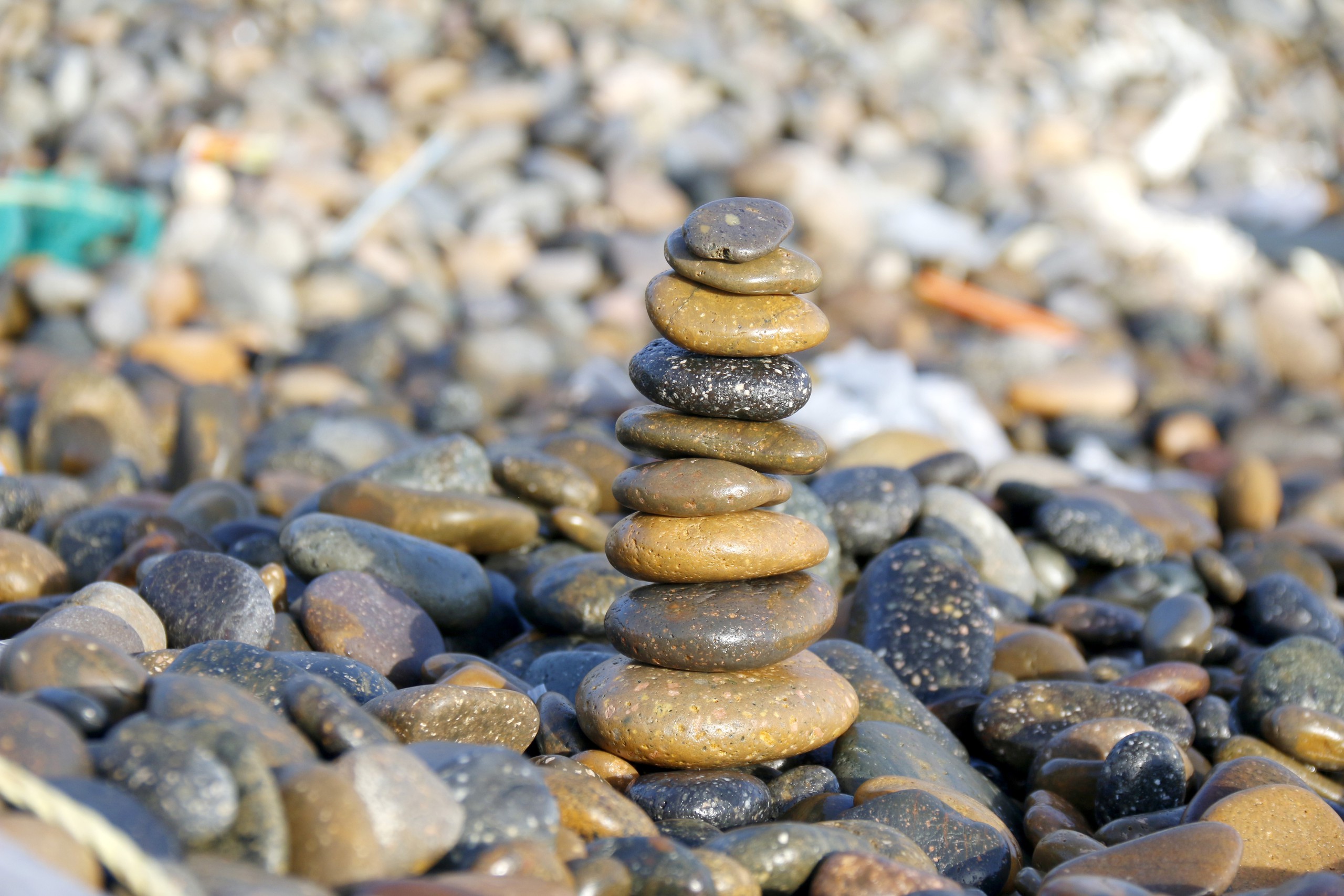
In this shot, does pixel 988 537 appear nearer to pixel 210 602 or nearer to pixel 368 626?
pixel 368 626

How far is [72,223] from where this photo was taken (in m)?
10.6

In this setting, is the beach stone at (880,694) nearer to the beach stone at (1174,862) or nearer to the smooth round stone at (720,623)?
the smooth round stone at (720,623)

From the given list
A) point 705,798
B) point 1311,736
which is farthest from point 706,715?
point 1311,736

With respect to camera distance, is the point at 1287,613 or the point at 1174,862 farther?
the point at 1287,613

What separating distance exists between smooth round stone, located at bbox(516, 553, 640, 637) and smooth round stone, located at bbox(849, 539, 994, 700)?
952mm

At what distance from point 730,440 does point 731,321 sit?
0.35 metres

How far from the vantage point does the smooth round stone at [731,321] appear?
3.26 meters

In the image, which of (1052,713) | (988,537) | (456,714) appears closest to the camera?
(456,714)

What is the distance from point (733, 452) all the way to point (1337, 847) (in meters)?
1.96

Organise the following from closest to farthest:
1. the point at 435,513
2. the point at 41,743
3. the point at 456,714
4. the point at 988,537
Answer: the point at 41,743
the point at 456,714
the point at 435,513
the point at 988,537

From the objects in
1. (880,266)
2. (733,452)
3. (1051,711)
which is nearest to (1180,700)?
(1051,711)

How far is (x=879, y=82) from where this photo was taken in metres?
15.6

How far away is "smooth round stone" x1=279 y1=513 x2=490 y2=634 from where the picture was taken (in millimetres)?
→ 4230

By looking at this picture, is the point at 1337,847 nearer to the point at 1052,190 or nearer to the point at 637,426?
the point at 637,426
